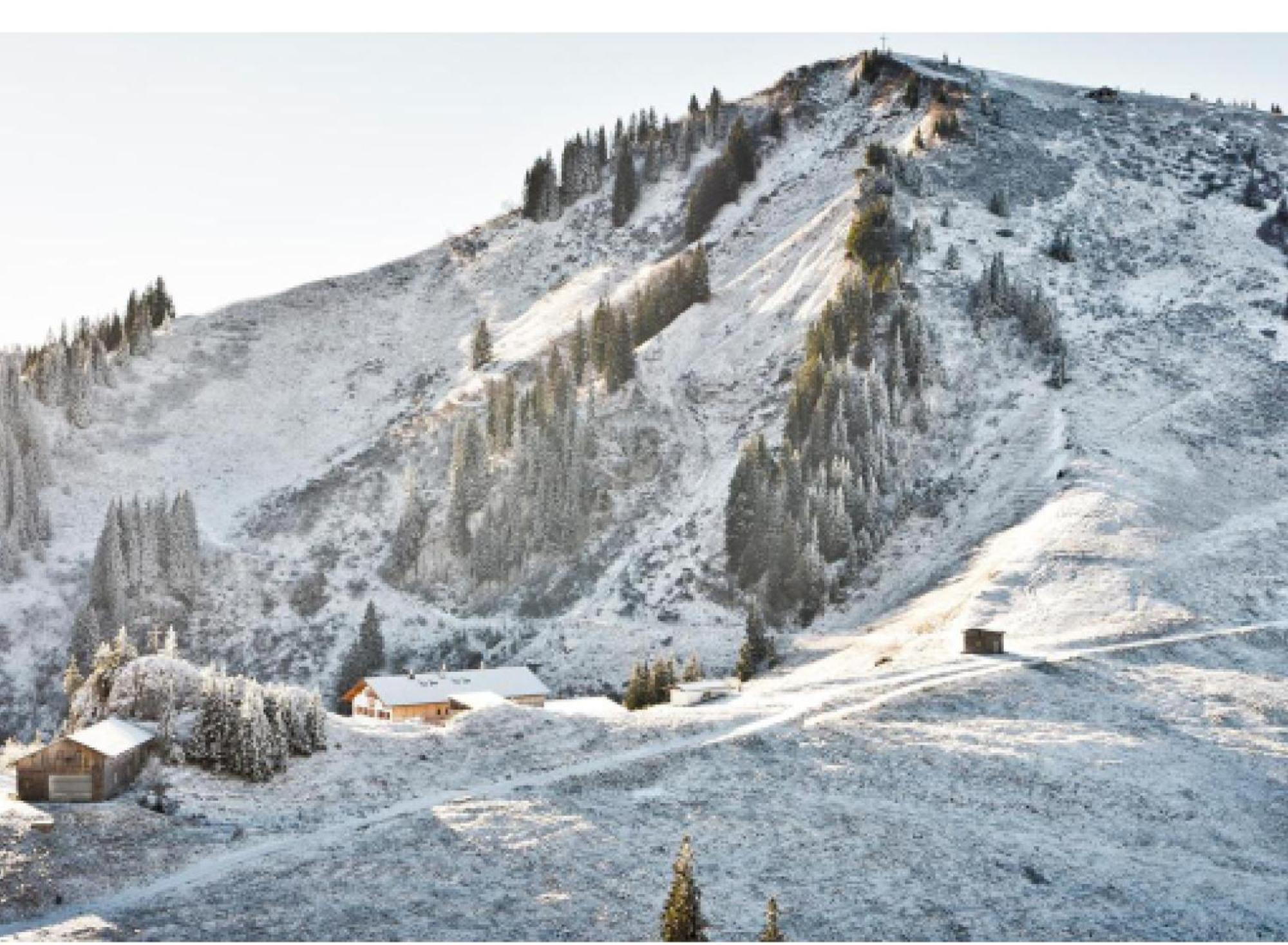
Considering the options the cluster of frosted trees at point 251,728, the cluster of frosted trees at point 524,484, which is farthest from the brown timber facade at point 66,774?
the cluster of frosted trees at point 524,484

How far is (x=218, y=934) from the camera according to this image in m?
37.7

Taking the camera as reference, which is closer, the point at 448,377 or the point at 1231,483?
the point at 1231,483

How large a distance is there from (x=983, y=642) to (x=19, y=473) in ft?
286

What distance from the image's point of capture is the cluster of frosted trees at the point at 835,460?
98750 millimetres

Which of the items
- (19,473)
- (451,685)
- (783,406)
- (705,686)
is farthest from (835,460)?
(19,473)

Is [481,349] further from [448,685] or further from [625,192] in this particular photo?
[448,685]

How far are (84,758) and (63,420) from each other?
91934mm

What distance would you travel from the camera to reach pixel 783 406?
119250 millimetres

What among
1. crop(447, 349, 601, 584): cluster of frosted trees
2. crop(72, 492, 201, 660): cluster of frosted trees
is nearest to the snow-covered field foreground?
crop(72, 492, 201, 660): cluster of frosted trees

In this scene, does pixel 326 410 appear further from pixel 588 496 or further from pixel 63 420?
pixel 588 496

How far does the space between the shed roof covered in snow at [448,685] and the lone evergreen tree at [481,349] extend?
6574 centimetres

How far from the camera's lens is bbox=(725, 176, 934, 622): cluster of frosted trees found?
324 ft

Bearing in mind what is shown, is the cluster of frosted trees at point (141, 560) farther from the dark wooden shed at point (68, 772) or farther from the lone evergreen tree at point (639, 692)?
the dark wooden shed at point (68, 772)

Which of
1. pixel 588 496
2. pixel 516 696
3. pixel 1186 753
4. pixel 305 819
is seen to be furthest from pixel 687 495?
pixel 305 819
